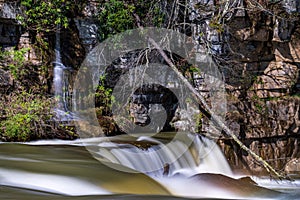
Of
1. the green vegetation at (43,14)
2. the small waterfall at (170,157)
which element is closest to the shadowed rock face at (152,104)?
the small waterfall at (170,157)

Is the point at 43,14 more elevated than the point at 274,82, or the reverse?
the point at 43,14

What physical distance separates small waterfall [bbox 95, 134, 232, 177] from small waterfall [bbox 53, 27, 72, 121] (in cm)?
189

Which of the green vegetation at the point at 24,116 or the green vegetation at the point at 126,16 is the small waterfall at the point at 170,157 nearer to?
the green vegetation at the point at 24,116

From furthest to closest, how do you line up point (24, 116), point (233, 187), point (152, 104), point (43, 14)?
point (152, 104), point (43, 14), point (24, 116), point (233, 187)

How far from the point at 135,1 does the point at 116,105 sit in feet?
7.01

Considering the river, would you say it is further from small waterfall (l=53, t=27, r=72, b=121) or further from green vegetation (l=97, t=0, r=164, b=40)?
green vegetation (l=97, t=0, r=164, b=40)

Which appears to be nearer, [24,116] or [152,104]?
[24,116]

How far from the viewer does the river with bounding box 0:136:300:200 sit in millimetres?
2958

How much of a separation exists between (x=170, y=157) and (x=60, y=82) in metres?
3.15

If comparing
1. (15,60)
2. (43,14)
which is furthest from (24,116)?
(43,14)

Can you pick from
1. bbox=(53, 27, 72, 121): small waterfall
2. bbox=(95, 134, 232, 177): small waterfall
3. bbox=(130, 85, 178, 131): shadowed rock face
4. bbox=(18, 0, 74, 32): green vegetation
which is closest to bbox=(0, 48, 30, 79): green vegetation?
bbox=(18, 0, 74, 32): green vegetation

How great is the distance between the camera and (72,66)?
7422mm

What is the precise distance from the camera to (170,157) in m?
5.15

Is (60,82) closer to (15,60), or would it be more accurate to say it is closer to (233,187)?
(15,60)
